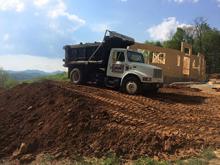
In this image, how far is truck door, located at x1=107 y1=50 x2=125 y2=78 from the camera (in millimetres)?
18875

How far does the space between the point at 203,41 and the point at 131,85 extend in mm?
53714

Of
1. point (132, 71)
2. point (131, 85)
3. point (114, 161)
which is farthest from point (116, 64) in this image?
point (114, 161)

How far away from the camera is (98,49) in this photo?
2005 cm

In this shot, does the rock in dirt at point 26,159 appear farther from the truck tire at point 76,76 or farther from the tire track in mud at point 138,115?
the truck tire at point 76,76

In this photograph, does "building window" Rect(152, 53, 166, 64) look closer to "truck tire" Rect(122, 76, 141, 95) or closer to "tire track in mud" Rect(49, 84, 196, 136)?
"truck tire" Rect(122, 76, 141, 95)

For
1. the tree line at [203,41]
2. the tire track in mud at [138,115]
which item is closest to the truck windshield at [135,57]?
the tire track in mud at [138,115]

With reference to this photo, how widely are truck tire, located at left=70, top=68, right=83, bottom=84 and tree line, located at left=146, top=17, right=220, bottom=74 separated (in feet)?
146

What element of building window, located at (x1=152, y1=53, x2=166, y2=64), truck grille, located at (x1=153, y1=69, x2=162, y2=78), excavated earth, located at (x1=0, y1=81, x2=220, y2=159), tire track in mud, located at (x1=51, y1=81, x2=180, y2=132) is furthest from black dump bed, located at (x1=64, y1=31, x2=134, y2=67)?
building window, located at (x1=152, y1=53, x2=166, y2=64)

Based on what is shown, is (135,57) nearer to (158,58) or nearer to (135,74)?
(135,74)

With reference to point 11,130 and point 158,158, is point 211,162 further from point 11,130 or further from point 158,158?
point 11,130

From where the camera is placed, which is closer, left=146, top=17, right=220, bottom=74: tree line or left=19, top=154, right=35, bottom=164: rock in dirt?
left=19, top=154, right=35, bottom=164: rock in dirt

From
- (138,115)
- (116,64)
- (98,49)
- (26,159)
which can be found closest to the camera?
(26,159)

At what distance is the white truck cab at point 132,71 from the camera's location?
18045mm

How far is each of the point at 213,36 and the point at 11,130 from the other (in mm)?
60371
